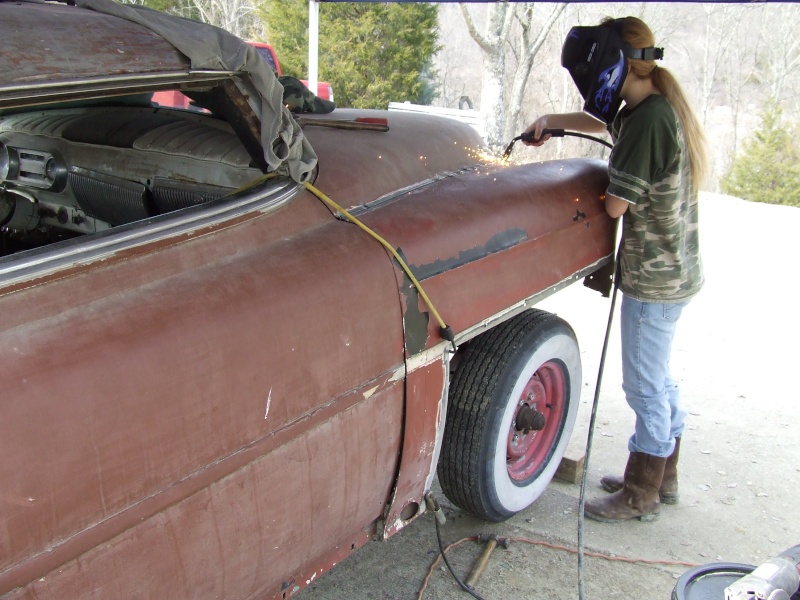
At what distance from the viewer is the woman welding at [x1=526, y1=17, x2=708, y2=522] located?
9.26 ft

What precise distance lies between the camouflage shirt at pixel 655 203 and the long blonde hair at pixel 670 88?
0.13 ft

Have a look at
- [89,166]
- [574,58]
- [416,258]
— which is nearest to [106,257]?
[416,258]

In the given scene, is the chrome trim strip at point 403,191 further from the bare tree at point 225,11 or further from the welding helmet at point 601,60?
the bare tree at point 225,11

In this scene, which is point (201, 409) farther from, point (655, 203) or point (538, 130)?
point (538, 130)

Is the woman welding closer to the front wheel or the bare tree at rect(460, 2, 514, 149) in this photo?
the front wheel

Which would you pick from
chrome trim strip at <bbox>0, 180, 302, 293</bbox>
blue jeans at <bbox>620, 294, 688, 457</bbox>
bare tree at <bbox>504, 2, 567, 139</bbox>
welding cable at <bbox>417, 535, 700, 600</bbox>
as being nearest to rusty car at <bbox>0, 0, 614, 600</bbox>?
chrome trim strip at <bbox>0, 180, 302, 293</bbox>

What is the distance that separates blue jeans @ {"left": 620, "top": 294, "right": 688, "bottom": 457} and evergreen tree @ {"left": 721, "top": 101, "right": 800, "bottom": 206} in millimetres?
17586

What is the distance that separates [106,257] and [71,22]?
60 cm

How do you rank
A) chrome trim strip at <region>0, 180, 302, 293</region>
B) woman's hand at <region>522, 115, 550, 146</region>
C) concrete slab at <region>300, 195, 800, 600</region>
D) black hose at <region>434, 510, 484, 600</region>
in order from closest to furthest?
chrome trim strip at <region>0, 180, 302, 293</region>
black hose at <region>434, 510, 484, 600</region>
concrete slab at <region>300, 195, 800, 600</region>
woman's hand at <region>522, 115, 550, 146</region>

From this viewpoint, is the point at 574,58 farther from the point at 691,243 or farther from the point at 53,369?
the point at 53,369

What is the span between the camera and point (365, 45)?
17.9 m

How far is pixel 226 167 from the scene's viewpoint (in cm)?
229

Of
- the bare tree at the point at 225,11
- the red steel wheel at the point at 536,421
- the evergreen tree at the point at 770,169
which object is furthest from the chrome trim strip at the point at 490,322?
the bare tree at the point at 225,11

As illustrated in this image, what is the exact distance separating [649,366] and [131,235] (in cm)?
221
